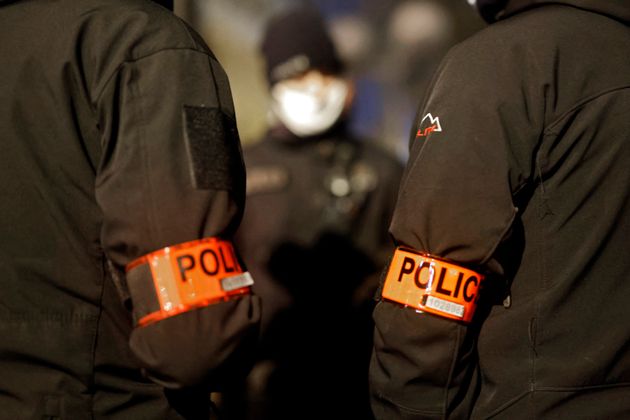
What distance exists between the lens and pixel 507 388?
196 cm

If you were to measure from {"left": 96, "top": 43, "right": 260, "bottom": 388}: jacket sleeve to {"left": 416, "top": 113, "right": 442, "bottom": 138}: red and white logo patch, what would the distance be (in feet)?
1.64

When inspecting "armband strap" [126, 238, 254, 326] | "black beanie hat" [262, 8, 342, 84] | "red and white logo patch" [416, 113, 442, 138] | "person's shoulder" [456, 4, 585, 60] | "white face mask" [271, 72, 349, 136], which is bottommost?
"white face mask" [271, 72, 349, 136]

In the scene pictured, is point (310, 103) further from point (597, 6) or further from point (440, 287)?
point (440, 287)

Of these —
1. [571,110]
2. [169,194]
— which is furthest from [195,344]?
[571,110]

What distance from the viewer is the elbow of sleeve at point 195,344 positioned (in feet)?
5.73

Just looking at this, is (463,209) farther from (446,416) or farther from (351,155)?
(351,155)

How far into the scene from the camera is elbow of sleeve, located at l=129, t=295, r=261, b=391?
5.73 feet

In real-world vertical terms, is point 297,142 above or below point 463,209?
below

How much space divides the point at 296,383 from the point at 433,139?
2033mm

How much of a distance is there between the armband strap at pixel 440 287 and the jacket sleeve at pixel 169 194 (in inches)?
14.9

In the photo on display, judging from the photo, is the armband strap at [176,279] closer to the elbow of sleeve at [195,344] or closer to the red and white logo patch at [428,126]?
the elbow of sleeve at [195,344]

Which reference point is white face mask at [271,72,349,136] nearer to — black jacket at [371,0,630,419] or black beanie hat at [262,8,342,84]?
black beanie hat at [262,8,342,84]

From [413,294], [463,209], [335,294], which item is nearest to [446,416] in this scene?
[413,294]

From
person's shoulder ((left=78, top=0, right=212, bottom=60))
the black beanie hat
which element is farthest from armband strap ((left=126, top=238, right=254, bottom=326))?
the black beanie hat
